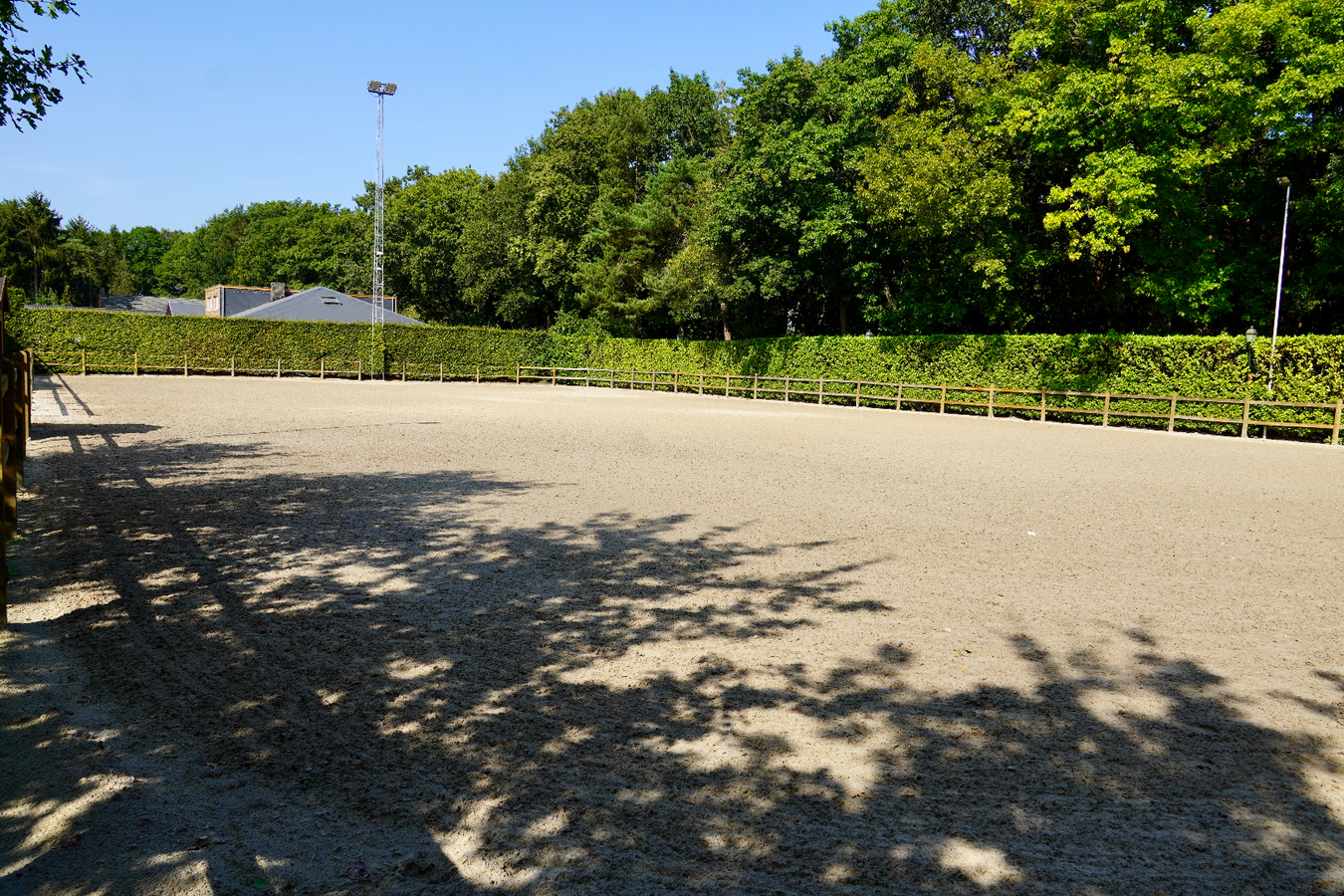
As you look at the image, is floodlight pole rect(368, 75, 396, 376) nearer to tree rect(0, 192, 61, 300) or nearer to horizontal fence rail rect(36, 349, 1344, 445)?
horizontal fence rail rect(36, 349, 1344, 445)

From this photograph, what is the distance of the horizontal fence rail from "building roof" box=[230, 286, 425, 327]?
10035mm

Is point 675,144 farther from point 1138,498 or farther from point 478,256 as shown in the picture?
point 1138,498

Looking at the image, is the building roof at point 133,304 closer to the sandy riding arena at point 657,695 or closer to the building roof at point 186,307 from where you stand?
the building roof at point 186,307

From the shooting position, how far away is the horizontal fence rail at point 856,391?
2086 cm

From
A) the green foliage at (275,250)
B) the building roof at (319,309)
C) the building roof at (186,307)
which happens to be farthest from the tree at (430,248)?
the building roof at (186,307)

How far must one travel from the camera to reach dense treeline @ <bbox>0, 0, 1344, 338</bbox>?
72.8ft

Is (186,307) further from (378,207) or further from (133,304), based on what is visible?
(378,207)

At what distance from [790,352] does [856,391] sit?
15.2 ft

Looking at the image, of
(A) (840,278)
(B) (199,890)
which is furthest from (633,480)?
(A) (840,278)

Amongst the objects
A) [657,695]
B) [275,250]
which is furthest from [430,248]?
[657,695]

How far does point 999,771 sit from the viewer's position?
3.41 metres

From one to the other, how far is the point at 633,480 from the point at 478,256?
1957 inches

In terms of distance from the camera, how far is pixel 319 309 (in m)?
53.7

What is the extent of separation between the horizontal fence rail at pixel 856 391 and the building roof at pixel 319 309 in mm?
10035
